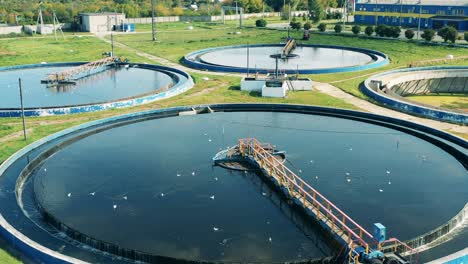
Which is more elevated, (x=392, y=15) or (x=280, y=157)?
(x=392, y=15)

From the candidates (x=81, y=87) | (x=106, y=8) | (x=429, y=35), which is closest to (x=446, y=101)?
(x=429, y=35)

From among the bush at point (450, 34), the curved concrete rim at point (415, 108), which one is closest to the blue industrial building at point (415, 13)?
the bush at point (450, 34)

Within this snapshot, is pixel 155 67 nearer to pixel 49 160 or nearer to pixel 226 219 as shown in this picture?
pixel 49 160

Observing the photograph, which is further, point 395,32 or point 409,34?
point 395,32

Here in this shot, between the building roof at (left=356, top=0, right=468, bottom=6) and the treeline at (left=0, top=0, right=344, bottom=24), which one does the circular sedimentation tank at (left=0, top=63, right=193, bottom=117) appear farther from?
the building roof at (left=356, top=0, right=468, bottom=6)

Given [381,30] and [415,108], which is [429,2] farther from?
[415,108]

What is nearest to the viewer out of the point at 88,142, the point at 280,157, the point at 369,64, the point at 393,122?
the point at 280,157

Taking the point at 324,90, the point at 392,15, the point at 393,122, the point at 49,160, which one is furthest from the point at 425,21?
the point at 49,160

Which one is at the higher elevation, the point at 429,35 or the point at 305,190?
the point at 429,35
